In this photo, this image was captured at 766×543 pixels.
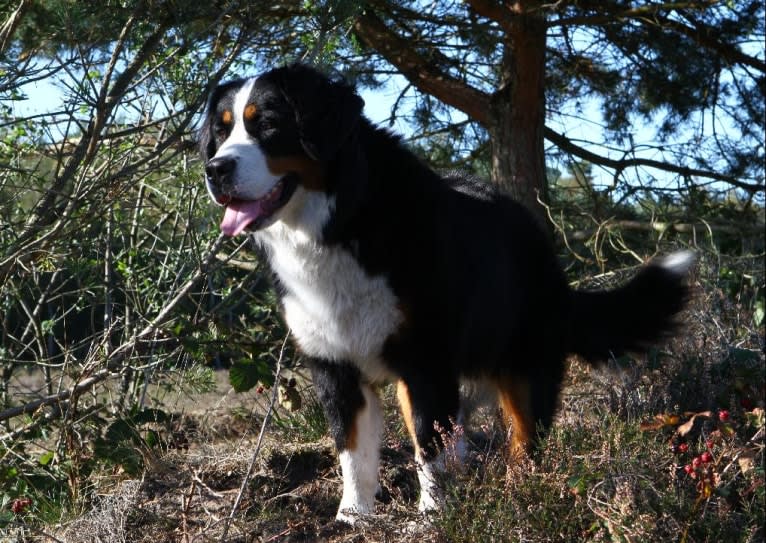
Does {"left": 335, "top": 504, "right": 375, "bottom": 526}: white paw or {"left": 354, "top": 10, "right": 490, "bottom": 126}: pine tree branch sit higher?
{"left": 354, "top": 10, "right": 490, "bottom": 126}: pine tree branch

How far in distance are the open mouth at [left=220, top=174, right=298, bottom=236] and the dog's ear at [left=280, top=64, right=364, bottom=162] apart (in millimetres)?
186

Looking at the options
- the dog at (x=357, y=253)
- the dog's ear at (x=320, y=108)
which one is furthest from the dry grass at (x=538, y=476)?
the dog's ear at (x=320, y=108)

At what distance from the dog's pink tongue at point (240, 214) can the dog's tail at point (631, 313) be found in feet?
6.21

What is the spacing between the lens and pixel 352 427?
4.09m

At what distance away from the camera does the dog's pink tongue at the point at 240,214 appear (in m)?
3.76

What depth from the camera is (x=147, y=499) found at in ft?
15.0

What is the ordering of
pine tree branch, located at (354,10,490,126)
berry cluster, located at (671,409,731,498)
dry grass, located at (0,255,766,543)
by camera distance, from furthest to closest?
pine tree branch, located at (354,10,490,126), dry grass, located at (0,255,766,543), berry cluster, located at (671,409,731,498)

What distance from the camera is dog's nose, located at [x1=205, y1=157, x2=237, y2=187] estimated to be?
11.9 ft

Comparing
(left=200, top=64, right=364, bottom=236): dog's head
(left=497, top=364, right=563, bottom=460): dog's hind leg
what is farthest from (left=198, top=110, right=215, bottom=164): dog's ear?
(left=497, top=364, right=563, bottom=460): dog's hind leg

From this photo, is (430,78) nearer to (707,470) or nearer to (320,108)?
(320,108)

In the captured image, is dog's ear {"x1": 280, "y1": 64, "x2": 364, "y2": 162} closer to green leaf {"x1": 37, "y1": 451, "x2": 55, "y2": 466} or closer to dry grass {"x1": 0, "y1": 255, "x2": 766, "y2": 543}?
dry grass {"x1": 0, "y1": 255, "x2": 766, "y2": 543}

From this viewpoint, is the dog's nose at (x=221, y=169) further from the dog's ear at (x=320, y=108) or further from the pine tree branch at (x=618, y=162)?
the pine tree branch at (x=618, y=162)

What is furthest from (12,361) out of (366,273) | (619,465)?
(619,465)

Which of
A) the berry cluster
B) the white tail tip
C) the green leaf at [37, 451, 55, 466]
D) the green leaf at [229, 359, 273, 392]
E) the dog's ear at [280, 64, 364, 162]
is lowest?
the green leaf at [37, 451, 55, 466]
